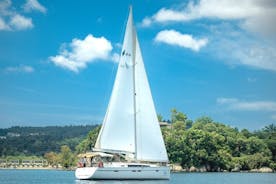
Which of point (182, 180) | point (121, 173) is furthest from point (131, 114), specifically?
point (182, 180)

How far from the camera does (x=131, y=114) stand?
50.2 m

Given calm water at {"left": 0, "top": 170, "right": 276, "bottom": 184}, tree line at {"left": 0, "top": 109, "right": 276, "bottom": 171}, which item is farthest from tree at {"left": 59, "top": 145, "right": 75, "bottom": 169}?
calm water at {"left": 0, "top": 170, "right": 276, "bottom": 184}

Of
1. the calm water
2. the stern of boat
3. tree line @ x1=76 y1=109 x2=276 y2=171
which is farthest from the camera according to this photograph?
tree line @ x1=76 y1=109 x2=276 y2=171

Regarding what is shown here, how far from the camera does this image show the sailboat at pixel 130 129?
49656mm

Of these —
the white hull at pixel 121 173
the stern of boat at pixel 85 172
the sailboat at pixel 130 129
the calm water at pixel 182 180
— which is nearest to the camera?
the white hull at pixel 121 173

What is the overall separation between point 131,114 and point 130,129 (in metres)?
1.44

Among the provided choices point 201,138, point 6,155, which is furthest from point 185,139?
point 6,155

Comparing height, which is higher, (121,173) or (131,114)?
(131,114)

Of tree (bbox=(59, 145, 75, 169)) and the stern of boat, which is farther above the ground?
tree (bbox=(59, 145, 75, 169))

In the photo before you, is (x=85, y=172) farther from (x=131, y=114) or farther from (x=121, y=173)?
(x=131, y=114)

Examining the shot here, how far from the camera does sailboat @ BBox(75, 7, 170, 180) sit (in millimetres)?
49656

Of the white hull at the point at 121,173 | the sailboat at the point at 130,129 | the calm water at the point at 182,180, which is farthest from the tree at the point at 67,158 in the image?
the white hull at the point at 121,173

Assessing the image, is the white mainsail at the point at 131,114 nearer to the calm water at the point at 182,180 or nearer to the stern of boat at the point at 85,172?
the stern of boat at the point at 85,172

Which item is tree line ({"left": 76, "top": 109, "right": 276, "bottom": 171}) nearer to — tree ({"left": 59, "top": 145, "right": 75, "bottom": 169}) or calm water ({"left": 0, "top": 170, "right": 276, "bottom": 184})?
tree ({"left": 59, "top": 145, "right": 75, "bottom": 169})
